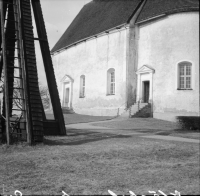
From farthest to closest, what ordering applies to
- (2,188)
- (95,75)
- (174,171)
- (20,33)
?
(95,75) → (20,33) → (174,171) → (2,188)

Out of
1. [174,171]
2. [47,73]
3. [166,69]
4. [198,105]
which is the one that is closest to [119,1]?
[166,69]

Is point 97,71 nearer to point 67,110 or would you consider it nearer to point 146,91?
point 67,110

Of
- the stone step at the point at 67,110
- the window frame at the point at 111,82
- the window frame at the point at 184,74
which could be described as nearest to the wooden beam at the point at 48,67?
the window frame at the point at 184,74

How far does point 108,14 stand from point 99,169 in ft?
86.4

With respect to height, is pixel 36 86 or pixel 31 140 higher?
pixel 36 86

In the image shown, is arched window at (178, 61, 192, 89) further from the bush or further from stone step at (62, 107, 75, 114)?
stone step at (62, 107, 75, 114)

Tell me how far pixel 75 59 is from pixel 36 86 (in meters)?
24.6

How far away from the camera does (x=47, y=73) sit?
1049 centimetres

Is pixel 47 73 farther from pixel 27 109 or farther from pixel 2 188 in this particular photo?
pixel 2 188

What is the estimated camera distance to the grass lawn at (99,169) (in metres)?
4.56

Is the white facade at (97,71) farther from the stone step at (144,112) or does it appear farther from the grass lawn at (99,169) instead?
the grass lawn at (99,169)

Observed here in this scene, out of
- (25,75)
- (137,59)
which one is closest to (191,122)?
(137,59)

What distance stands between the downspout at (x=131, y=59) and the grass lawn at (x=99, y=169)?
17537 mm

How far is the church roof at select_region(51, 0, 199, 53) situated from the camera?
2368cm
